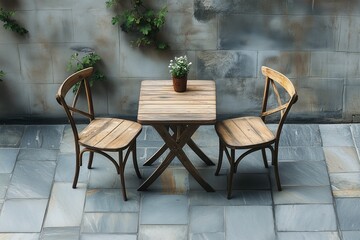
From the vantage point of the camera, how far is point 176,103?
5586 millimetres

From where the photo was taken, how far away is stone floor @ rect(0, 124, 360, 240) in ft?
17.6

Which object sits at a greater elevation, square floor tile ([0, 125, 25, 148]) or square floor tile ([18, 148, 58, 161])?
square floor tile ([0, 125, 25, 148])

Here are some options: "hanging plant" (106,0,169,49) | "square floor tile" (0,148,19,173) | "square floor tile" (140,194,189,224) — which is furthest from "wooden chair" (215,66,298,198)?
"square floor tile" (0,148,19,173)

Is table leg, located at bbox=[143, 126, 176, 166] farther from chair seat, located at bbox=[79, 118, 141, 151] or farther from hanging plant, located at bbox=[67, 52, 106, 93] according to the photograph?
hanging plant, located at bbox=[67, 52, 106, 93]

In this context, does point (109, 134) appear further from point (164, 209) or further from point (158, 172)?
point (164, 209)

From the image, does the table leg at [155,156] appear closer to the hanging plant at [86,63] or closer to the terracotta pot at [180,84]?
the terracotta pot at [180,84]

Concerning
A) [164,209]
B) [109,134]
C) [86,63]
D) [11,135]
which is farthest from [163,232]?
[11,135]

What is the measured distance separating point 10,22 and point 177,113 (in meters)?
1.90

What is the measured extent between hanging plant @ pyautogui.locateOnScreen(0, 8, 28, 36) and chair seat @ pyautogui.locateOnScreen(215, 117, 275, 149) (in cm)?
201

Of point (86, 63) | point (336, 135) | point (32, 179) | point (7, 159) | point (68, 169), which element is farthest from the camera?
point (336, 135)

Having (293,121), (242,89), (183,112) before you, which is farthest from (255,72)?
(183,112)

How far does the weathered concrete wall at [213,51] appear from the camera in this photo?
627cm

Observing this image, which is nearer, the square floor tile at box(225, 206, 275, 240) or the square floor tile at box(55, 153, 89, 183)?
the square floor tile at box(225, 206, 275, 240)

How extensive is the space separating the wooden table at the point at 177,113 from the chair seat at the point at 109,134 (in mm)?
256
